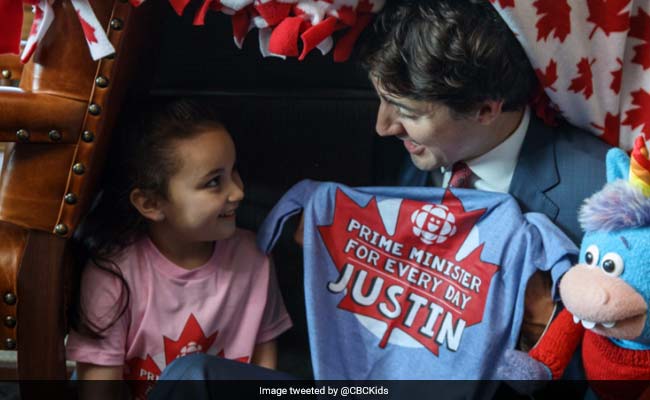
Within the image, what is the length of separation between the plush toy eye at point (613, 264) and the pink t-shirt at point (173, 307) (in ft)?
1.75

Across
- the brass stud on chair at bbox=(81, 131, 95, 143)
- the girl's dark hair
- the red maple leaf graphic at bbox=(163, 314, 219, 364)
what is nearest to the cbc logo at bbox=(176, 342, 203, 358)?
the red maple leaf graphic at bbox=(163, 314, 219, 364)

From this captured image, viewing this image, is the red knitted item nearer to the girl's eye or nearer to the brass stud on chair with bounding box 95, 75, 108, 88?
the girl's eye

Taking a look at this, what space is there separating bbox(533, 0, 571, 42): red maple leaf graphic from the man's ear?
0.38 ft

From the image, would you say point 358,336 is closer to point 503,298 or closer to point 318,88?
point 503,298

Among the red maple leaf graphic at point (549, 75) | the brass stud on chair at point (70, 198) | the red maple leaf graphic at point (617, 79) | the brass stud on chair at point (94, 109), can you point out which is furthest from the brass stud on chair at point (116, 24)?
the red maple leaf graphic at point (617, 79)

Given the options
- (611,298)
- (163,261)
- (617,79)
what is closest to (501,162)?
(617,79)

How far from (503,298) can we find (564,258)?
108 millimetres

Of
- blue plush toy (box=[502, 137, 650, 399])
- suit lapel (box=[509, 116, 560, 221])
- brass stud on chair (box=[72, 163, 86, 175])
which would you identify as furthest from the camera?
suit lapel (box=[509, 116, 560, 221])

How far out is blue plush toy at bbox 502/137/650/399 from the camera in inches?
37.4

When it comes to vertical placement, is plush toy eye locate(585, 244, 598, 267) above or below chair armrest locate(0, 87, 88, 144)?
below

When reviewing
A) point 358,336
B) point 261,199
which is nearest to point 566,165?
point 358,336

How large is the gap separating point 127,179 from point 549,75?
0.65 meters

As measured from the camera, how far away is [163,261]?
1202mm

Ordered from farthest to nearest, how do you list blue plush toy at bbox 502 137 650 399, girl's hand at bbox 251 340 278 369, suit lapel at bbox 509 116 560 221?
girl's hand at bbox 251 340 278 369, suit lapel at bbox 509 116 560 221, blue plush toy at bbox 502 137 650 399
